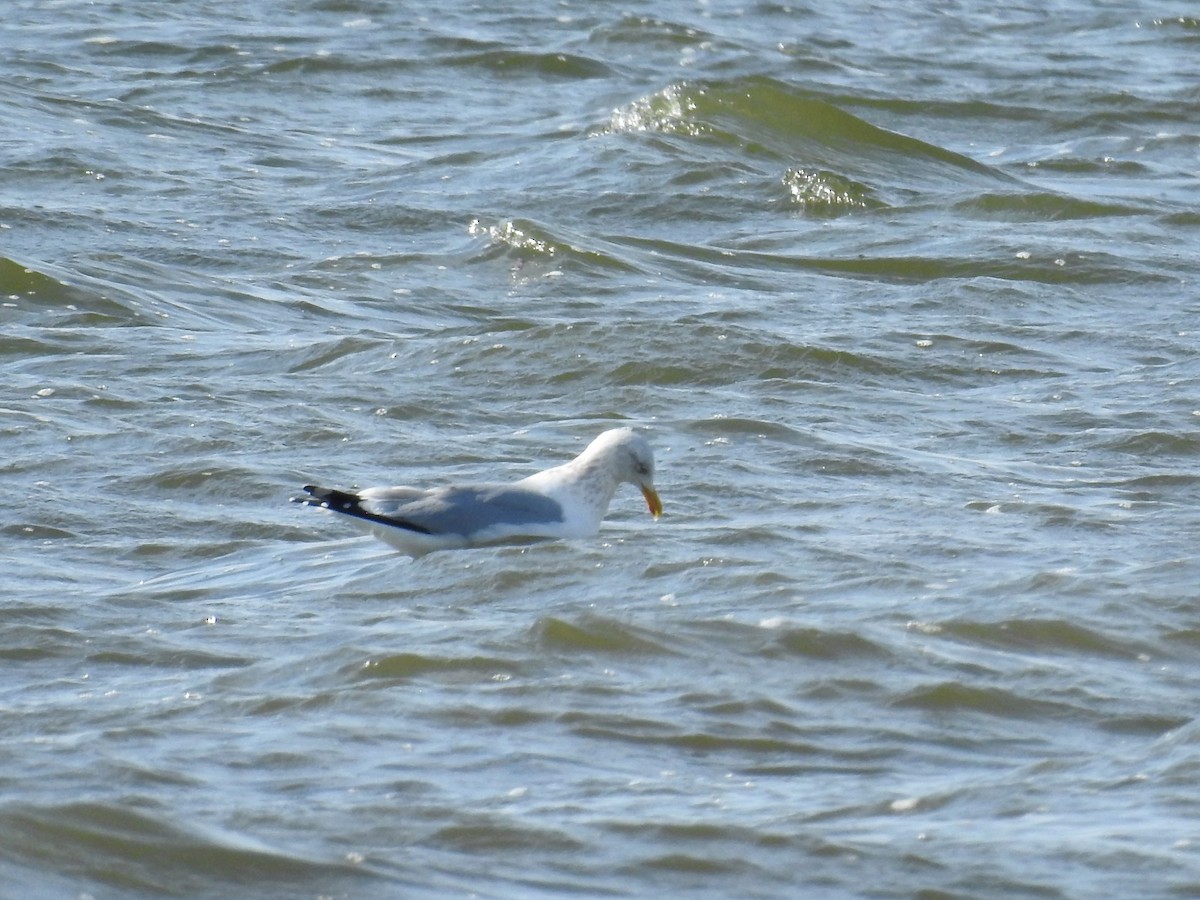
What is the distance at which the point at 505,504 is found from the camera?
7.07 m

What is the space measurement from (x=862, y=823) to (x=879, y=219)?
341 inches

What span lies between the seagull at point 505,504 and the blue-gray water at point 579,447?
0.12 meters

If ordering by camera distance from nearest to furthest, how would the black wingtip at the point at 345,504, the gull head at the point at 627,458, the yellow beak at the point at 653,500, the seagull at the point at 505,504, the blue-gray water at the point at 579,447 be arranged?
the blue-gray water at the point at 579,447
the black wingtip at the point at 345,504
the seagull at the point at 505,504
the gull head at the point at 627,458
the yellow beak at the point at 653,500

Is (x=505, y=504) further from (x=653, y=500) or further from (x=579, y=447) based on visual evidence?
(x=579, y=447)

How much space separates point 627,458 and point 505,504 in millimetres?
505

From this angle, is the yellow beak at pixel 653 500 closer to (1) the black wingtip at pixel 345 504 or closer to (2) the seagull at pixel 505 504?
(2) the seagull at pixel 505 504

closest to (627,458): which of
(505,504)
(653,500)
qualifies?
(653,500)

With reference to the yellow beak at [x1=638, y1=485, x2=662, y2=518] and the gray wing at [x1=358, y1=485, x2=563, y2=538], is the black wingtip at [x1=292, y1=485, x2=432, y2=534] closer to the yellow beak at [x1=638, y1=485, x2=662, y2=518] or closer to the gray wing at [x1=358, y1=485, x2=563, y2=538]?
the gray wing at [x1=358, y1=485, x2=563, y2=538]

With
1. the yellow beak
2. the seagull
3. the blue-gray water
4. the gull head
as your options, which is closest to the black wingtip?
the seagull

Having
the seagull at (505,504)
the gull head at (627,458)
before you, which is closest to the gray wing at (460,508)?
the seagull at (505,504)

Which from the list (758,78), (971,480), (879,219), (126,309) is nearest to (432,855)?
(971,480)

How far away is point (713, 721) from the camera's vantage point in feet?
17.8

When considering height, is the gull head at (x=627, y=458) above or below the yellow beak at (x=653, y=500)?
above

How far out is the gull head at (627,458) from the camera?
7324 mm
